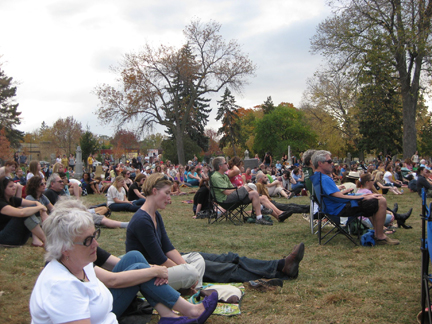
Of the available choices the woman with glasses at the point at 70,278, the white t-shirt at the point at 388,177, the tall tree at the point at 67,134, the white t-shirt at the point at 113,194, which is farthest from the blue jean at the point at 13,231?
the tall tree at the point at 67,134

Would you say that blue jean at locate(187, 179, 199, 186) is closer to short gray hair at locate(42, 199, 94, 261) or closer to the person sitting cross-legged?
the person sitting cross-legged

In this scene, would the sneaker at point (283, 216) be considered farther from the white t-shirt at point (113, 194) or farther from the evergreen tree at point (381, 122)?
the evergreen tree at point (381, 122)

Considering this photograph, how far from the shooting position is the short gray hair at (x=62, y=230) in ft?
6.29

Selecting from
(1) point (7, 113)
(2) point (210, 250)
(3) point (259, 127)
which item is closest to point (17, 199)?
(2) point (210, 250)

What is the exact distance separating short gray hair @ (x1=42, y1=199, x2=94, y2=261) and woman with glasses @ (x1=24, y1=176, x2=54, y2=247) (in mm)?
4324

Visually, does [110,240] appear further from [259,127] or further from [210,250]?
[259,127]

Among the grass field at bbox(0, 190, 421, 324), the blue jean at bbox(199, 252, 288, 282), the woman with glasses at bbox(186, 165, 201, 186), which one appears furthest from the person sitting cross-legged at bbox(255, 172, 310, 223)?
the woman with glasses at bbox(186, 165, 201, 186)

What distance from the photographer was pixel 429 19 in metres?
19.9

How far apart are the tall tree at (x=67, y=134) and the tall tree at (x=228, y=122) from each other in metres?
22.4

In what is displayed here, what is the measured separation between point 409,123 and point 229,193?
58.6 ft

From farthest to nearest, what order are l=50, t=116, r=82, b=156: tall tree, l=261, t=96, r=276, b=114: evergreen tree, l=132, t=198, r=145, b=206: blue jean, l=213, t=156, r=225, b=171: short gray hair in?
l=261, t=96, r=276, b=114: evergreen tree → l=50, t=116, r=82, b=156: tall tree → l=132, t=198, r=145, b=206: blue jean → l=213, t=156, r=225, b=171: short gray hair

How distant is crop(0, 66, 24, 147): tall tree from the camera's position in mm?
42625

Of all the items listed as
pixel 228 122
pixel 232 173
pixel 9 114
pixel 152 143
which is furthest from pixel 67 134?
pixel 232 173

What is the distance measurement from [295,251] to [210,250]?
196 cm
